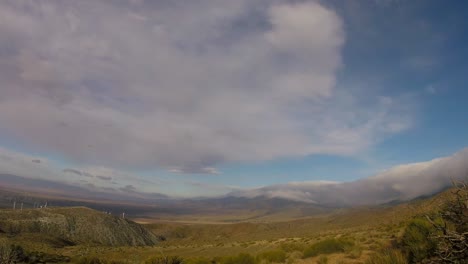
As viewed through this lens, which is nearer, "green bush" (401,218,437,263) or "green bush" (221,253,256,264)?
"green bush" (401,218,437,263)

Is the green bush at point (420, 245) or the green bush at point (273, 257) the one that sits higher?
the green bush at point (420, 245)

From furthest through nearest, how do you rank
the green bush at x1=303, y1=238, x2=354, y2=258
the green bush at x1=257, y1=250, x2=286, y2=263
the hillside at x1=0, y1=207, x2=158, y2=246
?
the hillside at x1=0, y1=207, x2=158, y2=246, the green bush at x1=303, y1=238, x2=354, y2=258, the green bush at x1=257, y1=250, x2=286, y2=263

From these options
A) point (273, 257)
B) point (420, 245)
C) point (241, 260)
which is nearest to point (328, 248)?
point (273, 257)

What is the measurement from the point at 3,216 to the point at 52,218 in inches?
389

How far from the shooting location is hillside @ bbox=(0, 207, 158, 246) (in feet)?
218

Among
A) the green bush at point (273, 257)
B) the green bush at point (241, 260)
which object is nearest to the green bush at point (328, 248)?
the green bush at point (273, 257)

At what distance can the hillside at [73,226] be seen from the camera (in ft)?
218

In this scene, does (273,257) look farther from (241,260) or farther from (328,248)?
(328,248)

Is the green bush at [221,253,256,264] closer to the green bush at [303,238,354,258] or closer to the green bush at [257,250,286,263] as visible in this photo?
the green bush at [257,250,286,263]

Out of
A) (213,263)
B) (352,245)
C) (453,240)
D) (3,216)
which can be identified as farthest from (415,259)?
(3,216)

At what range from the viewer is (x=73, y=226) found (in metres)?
77.6

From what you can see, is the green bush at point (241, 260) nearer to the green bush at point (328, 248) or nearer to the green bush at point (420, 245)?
the green bush at point (328, 248)

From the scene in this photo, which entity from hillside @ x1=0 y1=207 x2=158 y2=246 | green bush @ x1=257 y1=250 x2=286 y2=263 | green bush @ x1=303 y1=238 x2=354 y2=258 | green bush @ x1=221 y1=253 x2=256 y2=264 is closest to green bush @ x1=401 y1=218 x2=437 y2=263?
green bush @ x1=303 y1=238 x2=354 y2=258

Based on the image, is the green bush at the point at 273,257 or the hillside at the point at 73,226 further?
the hillside at the point at 73,226
